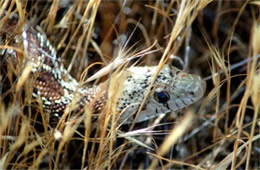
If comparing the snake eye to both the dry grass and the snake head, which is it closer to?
the snake head

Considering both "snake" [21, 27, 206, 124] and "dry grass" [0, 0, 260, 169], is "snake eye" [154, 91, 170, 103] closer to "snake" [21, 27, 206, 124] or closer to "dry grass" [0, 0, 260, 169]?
"snake" [21, 27, 206, 124]

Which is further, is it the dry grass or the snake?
the snake

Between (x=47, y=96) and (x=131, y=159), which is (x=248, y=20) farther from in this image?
(x=47, y=96)

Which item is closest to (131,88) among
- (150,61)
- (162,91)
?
(162,91)

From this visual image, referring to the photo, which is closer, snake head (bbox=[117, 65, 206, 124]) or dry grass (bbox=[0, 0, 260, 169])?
dry grass (bbox=[0, 0, 260, 169])

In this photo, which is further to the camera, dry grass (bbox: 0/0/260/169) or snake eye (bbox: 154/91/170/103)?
snake eye (bbox: 154/91/170/103)

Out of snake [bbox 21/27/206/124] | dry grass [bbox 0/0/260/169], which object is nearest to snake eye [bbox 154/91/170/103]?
snake [bbox 21/27/206/124]

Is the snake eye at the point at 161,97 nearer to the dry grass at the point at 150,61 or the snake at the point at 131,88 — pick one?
the snake at the point at 131,88
